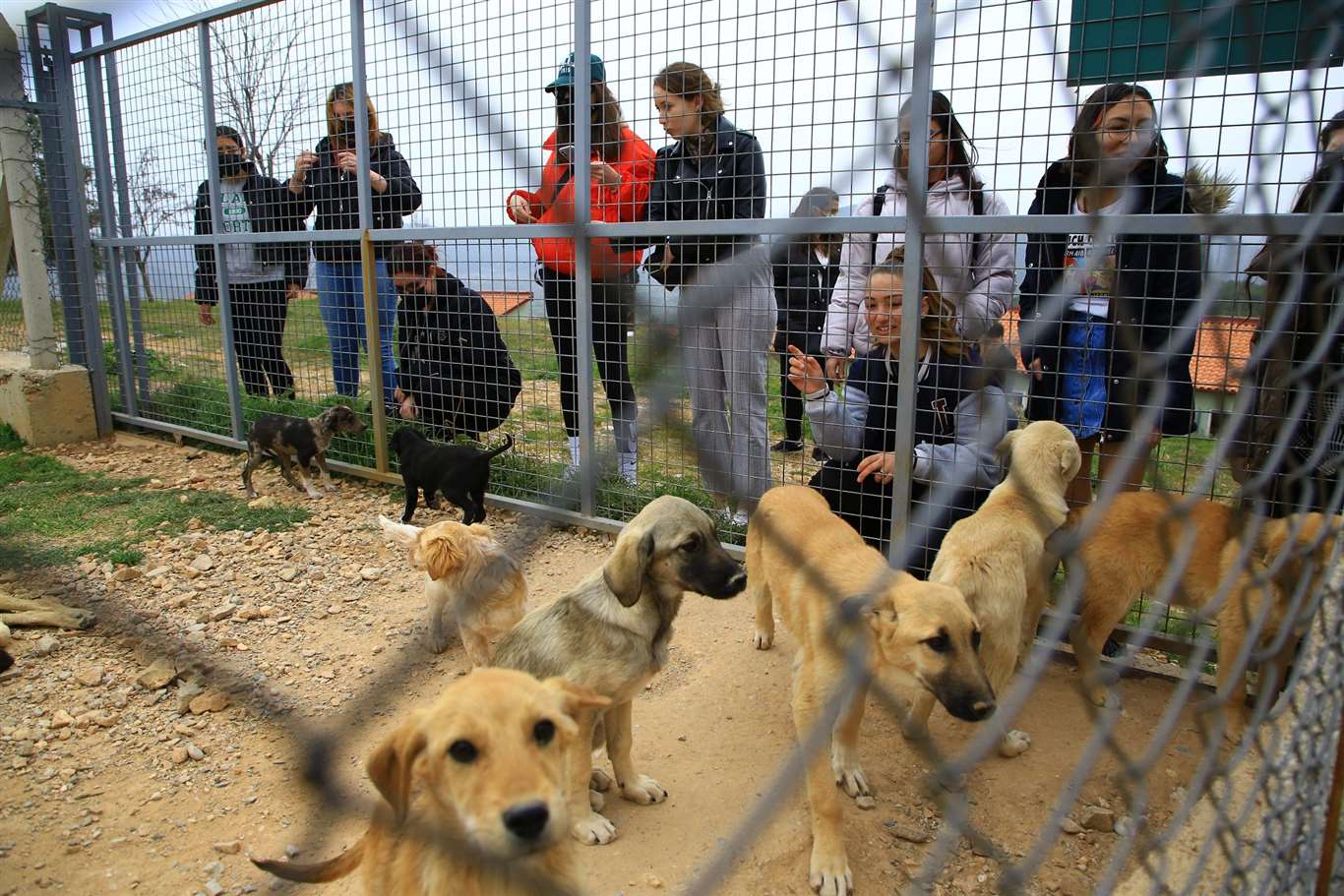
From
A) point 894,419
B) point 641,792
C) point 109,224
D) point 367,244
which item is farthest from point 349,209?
point 641,792

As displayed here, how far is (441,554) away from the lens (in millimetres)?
3914

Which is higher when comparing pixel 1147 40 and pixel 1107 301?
pixel 1147 40

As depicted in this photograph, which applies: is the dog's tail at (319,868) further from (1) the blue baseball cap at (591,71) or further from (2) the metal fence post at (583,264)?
(1) the blue baseball cap at (591,71)

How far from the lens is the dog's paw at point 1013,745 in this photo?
3332mm

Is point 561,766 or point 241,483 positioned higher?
point 561,766

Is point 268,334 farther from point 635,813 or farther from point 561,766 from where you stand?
point 561,766

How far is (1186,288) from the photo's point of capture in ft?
12.3

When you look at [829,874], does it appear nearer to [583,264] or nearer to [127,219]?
[583,264]

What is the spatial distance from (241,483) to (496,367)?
2.67 meters

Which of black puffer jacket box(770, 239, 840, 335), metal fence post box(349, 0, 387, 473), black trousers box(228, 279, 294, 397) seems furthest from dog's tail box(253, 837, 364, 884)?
black trousers box(228, 279, 294, 397)

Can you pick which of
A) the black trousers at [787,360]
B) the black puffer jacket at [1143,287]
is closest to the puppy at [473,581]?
the black trousers at [787,360]

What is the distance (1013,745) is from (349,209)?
5486 millimetres

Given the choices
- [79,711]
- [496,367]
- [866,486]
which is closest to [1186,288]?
[866,486]

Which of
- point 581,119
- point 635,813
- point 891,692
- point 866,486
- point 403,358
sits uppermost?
point 581,119
